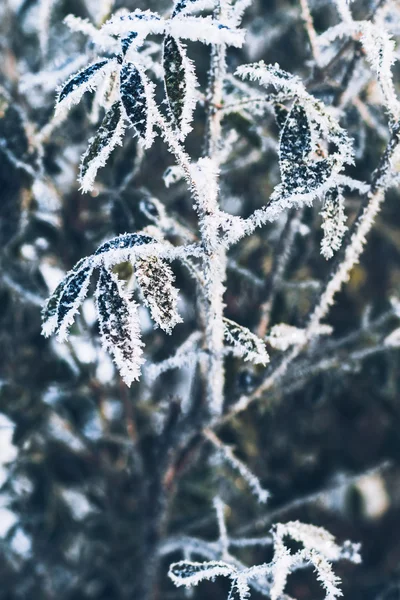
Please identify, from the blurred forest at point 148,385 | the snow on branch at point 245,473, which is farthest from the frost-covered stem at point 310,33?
the snow on branch at point 245,473

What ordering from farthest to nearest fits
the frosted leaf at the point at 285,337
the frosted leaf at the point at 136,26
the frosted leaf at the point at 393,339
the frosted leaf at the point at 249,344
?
1. the frosted leaf at the point at 393,339
2. the frosted leaf at the point at 285,337
3. the frosted leaf at the point at 249,344
4. the frosted leaf at the point at 136,26

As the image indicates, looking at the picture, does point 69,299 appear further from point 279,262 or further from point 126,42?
point 279,262

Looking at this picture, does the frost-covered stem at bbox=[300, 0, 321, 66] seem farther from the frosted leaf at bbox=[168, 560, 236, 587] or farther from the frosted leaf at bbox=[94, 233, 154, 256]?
the frosted leaf at bbox=[168, 560, 236, 587]

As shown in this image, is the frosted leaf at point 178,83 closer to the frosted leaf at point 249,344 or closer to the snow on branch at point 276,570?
the frosted leaf at point 249,344

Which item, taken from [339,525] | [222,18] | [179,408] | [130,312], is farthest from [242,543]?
[222,18]

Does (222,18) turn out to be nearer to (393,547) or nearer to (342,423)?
(342,423)

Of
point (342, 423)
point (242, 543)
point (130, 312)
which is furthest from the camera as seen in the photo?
point (342, 423)

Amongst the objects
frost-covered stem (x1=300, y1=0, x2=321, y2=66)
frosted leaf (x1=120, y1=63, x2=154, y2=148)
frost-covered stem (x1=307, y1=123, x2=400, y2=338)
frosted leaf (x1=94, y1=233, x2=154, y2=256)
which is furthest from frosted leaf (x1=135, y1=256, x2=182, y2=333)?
frost-covered stem (x1=300, y1=0, x2=321, y2=66)
